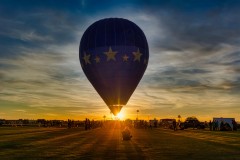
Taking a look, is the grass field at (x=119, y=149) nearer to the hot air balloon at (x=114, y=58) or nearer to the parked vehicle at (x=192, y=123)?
the hot air balloon at (x=114, y=58)

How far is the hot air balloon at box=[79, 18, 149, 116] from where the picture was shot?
47.2 meters

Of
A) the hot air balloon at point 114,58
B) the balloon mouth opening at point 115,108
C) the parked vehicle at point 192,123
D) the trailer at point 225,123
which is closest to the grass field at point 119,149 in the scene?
the balloon mouth opening at point 115,108

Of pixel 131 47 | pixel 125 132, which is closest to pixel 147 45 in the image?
pixel 131 47

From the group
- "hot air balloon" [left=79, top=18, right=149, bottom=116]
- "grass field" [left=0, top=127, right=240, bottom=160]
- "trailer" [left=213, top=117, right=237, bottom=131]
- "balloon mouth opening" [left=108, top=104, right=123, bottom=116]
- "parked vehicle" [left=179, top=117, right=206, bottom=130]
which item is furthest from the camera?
"parked vehicle" [left=179, top=117, right=206, bottom=130]

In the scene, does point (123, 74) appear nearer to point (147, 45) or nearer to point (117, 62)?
point (117, 62)

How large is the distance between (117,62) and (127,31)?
416 centimetres

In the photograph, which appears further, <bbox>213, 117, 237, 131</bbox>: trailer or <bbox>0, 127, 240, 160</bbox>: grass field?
<bbox>213, 117, 237, 131</bbox>: trailer

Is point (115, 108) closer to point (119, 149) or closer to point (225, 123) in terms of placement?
point (119, 149)

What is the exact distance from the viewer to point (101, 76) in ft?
157

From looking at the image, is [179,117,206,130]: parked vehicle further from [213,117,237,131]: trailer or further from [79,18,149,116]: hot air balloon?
[79,18,149,116]: hot air balloon

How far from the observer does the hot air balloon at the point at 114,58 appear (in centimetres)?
4716

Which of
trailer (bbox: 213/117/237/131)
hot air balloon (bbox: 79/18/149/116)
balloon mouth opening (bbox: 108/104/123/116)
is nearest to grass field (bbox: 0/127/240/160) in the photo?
balloon mouth opening (bbox: 108/104/123/116)

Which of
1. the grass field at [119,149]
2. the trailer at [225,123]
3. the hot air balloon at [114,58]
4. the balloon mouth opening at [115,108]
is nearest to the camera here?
the grass field at [119,149]

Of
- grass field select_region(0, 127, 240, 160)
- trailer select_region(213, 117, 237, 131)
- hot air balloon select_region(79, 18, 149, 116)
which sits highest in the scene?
hot air balloon select_region(79, 18, 149, 116)
